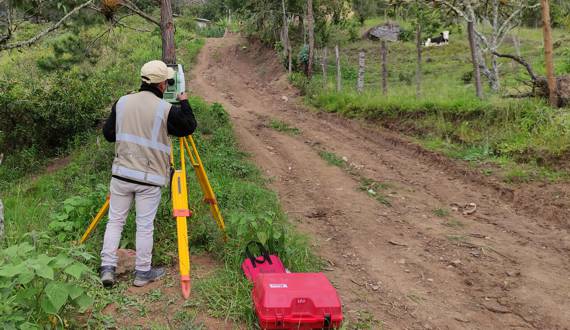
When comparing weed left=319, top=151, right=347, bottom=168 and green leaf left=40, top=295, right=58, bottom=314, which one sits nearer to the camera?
green leaf left=40, top=295, right=58, bottom=314

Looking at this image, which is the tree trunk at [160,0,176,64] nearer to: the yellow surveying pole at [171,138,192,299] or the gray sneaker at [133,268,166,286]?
the yellow surveying pole at [171,138,192,299]

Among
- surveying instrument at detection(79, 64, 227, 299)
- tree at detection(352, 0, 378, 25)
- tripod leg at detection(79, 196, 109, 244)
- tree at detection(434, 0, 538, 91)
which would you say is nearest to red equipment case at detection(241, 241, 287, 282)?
surveying instrument at detection(79, 64, 227, 299)

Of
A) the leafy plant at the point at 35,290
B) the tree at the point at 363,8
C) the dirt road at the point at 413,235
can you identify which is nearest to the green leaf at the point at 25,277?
the leafy plant at the point at 35,290

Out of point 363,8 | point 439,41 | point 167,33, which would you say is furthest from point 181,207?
point 363,8

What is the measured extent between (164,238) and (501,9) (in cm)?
1216

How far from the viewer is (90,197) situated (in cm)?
504

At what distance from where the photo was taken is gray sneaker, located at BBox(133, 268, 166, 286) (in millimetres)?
3838

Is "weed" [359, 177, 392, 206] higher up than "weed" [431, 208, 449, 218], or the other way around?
"weed" [359, 177, 392, 206]

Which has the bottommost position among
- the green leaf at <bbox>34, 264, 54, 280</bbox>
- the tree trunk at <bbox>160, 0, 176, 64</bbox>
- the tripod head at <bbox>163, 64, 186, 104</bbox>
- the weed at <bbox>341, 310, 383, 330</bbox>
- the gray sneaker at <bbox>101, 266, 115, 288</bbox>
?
the weed at <bbox>341, 310, 383, 330</bbox>

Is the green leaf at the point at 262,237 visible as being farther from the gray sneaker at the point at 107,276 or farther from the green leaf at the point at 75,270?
the green leaf at the point at 75,270

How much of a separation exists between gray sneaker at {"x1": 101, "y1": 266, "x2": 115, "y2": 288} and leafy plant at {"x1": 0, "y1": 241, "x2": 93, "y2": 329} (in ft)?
2.44

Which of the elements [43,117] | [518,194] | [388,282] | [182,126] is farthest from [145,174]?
[43,117]

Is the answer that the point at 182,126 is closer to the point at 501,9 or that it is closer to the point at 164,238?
the point at 164,238

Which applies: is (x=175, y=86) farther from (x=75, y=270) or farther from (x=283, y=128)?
(x=283, y=128)
